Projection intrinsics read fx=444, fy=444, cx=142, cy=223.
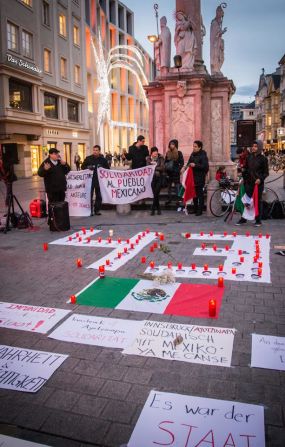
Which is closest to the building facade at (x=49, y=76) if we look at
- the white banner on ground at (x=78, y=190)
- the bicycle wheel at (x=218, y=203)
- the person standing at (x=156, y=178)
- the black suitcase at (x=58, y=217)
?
the white banner on ground at (x=78, y=190)

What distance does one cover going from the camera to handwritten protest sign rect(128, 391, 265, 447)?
293 centimetres

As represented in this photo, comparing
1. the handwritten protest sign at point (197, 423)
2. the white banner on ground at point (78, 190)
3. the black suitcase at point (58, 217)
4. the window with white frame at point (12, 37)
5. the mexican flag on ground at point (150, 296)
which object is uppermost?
the window with white frame at point (12, 37)

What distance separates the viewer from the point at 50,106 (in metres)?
→ 39.9

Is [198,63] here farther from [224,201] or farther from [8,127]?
[8,127]

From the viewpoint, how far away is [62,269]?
728 centimetres

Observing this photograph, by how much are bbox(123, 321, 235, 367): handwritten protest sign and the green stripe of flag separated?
0.91m

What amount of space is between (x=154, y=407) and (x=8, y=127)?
104 feet

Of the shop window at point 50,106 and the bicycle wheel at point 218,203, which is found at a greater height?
the shop window at point 50,106

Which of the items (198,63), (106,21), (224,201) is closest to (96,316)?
(224,201)

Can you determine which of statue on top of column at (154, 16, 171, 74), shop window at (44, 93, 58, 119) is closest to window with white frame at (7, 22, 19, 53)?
shop window at (44, 93, 58, 119)

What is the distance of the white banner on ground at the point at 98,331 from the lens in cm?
445

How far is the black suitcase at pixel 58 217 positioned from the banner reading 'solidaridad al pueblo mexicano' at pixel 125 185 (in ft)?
8.40

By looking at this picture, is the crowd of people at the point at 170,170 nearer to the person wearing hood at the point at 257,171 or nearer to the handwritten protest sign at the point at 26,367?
the person wearing hood at the point at 257,171

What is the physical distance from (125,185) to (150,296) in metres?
7.68
